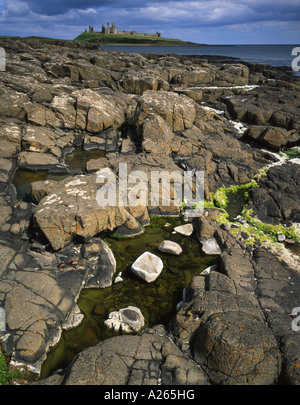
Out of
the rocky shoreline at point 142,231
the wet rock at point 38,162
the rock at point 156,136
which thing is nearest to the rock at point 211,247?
the rocky shoreline at point 142,231

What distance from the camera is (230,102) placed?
29.8 metres

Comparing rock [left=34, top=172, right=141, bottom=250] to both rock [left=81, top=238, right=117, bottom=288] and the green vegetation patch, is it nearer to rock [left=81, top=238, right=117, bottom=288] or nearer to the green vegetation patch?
rock [left=81, top=238, right=117, bottom=288]

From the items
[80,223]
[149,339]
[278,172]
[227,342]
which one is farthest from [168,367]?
[278,172]

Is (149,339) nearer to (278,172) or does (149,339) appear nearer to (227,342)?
(227,342)

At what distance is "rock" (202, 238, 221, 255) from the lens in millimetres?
11352

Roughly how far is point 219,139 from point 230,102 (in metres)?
12.8

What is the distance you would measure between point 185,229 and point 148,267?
3465 millimetres

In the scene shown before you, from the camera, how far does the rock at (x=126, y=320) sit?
7.95 m

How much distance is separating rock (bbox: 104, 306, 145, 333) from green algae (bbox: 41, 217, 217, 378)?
22 cm

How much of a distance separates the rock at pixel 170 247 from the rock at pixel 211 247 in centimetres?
118

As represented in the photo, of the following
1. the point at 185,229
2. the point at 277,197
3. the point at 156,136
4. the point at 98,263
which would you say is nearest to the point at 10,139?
the point at 156,136

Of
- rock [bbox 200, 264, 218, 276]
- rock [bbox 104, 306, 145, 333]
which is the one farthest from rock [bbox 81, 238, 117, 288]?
rock [bbox 200, 264, 218, 276]

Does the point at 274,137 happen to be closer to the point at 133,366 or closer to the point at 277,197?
the point at 277,197

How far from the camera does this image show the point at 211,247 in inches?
454
